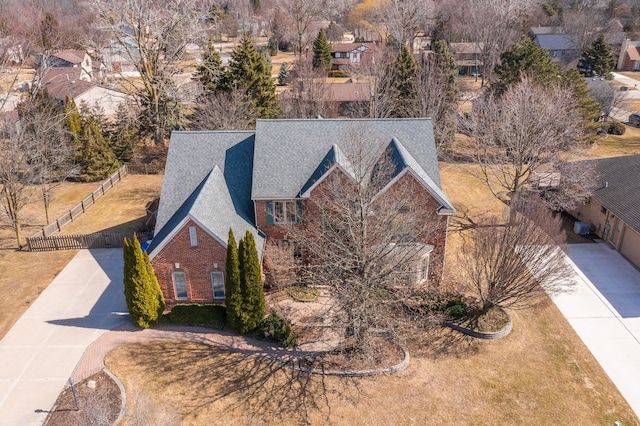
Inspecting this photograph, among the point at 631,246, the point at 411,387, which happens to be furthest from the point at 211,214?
the point at 631,246

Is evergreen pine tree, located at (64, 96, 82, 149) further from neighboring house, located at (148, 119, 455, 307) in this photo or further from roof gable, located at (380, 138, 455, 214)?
roof gable, located at (380, 138, 455, 214)

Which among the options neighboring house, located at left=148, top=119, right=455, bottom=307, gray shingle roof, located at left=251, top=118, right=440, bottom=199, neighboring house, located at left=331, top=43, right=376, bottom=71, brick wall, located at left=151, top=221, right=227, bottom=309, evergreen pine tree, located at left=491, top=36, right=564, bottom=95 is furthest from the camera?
neighboring house, located at left=331, top=43, right=376, bottom=71

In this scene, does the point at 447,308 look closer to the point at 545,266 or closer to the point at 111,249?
the point at 545,266

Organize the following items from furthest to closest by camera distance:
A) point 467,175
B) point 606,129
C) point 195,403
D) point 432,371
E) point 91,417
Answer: point 606,129
point 467,175
point 432,371
point 195,403
point 91,417

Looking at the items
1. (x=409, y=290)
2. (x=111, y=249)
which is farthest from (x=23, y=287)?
(x=409, y=290)

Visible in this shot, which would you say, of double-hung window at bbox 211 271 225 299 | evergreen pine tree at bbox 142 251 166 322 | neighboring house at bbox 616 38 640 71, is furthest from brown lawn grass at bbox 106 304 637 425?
neighboring house at bbox 616 38 640 71

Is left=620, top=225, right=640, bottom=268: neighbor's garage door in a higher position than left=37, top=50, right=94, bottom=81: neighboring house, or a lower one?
lower

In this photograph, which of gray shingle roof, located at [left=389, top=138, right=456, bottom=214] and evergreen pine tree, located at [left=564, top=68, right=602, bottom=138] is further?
evergreen pine tree, located at [left=564, top=68, right=602, bottom=138]
